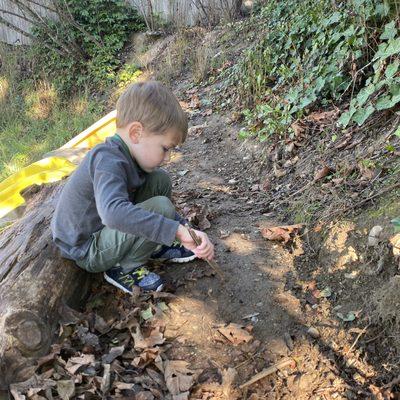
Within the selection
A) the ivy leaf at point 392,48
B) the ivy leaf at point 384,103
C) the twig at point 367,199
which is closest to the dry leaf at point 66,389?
the twig at point 367,199

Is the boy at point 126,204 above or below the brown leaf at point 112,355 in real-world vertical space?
above

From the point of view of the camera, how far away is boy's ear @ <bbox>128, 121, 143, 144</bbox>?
7.64 feet

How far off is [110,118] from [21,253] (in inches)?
128

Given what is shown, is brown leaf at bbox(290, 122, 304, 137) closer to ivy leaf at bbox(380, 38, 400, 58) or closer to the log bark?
ivy leaf at bbox(380, 38, 400, 58)

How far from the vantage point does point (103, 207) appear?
2.15 m

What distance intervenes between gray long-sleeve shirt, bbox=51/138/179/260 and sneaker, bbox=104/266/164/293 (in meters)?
0.24

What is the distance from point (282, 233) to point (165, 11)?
857 centimetres

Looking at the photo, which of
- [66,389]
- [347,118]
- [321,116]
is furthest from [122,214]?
[321,116]

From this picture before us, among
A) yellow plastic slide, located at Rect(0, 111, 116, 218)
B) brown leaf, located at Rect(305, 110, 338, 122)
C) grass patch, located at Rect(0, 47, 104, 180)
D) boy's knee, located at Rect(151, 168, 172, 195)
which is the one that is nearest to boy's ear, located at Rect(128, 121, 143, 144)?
boy's knee, located at Rect(151, 168, 172, 195)

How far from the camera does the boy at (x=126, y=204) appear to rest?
2.16m

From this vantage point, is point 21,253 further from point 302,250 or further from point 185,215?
point 302,250

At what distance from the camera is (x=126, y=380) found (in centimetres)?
211

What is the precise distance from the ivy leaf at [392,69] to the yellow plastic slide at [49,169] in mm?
2891

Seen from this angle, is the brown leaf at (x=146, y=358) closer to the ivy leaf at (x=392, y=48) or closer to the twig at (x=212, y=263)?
the twig at (x=212, y=263)
